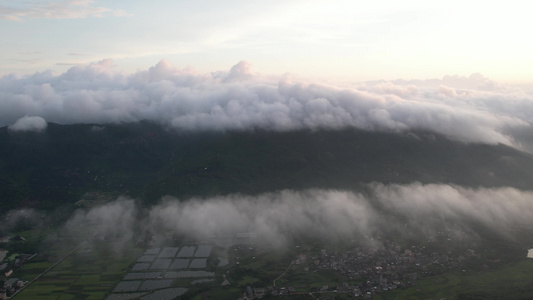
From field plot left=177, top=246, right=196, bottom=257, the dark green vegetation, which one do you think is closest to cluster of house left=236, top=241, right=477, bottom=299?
field plot left=177, top=246, right=196, bottom=257

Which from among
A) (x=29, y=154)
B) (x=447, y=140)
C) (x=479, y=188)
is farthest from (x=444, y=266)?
(x=29, y=154)

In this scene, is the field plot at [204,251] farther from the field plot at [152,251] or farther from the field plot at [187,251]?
the field plot at [152,251]

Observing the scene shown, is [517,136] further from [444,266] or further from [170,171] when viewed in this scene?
[170,171]

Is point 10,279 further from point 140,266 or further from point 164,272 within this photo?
point 164,272

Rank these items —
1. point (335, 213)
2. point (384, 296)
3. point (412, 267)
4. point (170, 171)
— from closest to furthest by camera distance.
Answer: point (384, 296) → point (412, 267) → point (335, 213) → point (170, 171)

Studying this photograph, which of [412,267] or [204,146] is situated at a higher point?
[204,146]

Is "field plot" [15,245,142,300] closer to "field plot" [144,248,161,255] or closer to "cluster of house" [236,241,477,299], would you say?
"field plot" [144,248,161,255]

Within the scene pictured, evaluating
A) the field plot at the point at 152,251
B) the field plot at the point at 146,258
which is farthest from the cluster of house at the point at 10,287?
the field plot at the point at 152,251

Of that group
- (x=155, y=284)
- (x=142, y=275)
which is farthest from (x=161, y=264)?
(x=155, y=284)
